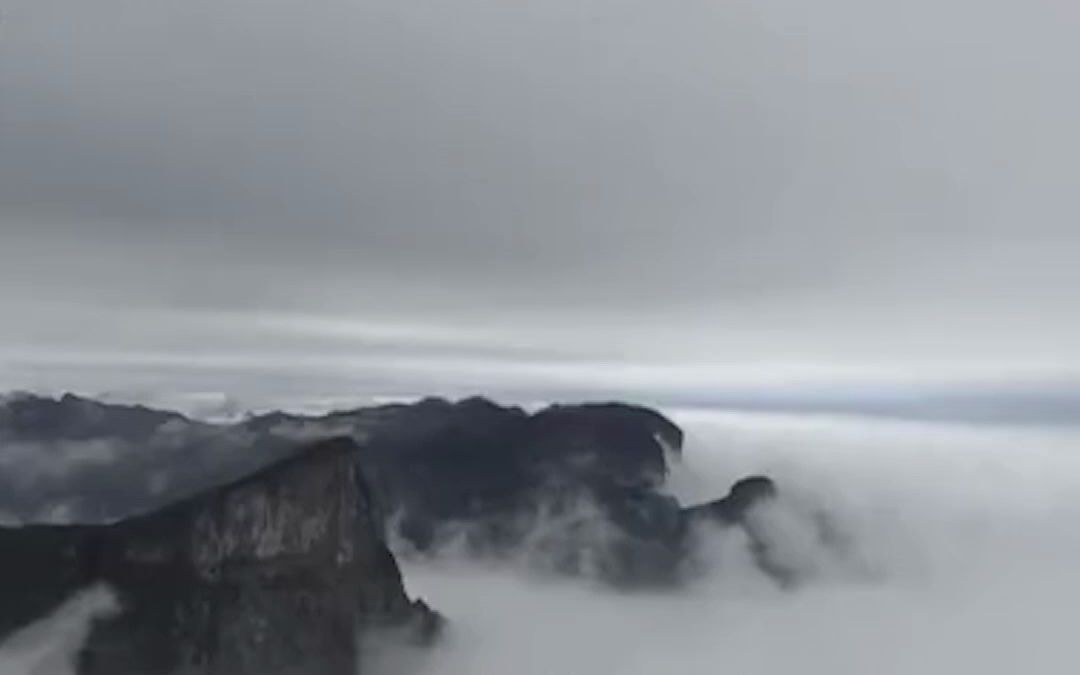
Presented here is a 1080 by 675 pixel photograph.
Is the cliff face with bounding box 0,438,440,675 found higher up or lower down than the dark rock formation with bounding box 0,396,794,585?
lower down

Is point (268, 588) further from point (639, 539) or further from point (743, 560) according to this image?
point (743, 560)

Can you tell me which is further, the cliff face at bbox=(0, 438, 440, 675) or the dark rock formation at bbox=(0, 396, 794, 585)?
the cliff face at bbox=(0, 438, 440, 675)

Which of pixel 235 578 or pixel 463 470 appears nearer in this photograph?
pixel 463 470

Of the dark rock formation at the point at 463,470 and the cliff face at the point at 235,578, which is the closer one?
the dark rock formation at the point at 463,470

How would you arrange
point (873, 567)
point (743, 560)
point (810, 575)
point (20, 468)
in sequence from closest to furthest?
point (20, 468) → point (873, 567) → point (810, 575) → point (743, 560)

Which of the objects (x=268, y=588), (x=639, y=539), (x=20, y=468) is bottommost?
(x=268, y=588)

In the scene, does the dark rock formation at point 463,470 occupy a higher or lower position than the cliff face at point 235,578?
higher

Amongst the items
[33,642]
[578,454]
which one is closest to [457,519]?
[578,454]

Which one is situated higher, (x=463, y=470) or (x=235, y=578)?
(x=463, y=470)
